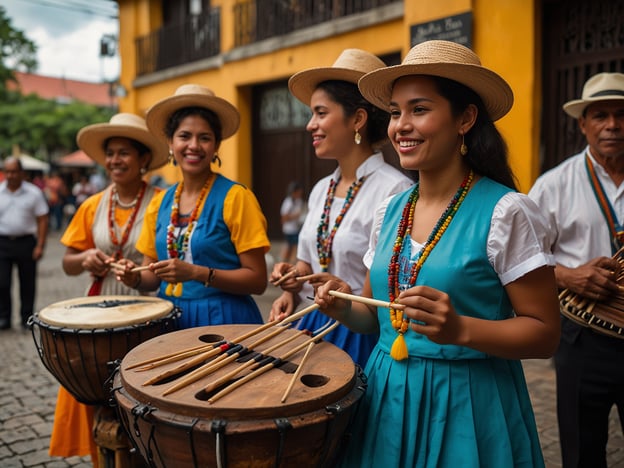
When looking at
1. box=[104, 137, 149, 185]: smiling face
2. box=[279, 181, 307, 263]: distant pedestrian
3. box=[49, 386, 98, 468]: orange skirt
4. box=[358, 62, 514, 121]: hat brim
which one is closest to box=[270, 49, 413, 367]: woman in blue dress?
box=[358, 62, 514, 121]: hat brim

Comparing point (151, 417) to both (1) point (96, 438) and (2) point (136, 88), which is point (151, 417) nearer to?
(1) point (96, 438)

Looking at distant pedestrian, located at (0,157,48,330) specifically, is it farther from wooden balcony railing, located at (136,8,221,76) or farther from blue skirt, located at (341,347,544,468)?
blue skirt, located at (341,347,544,468)

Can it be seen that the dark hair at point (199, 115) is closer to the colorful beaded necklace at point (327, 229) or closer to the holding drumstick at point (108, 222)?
the holding drumstick at point (108, 222)

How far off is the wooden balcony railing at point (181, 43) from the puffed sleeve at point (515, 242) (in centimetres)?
1135

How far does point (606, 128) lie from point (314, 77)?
4.76 feet

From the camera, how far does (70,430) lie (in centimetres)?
331

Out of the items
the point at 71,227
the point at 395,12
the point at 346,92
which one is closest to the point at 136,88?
the point at 395,12

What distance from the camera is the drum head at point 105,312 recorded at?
255cm

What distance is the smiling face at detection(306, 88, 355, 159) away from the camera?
2.76m

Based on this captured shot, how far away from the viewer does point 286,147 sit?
11.4 m

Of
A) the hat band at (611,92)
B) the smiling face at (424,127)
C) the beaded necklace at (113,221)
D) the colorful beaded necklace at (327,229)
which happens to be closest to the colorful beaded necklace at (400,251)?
the smiling face at (424,127)

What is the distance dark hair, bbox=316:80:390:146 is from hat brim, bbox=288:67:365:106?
1.2 inches

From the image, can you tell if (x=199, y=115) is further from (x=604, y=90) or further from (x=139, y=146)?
(x=604, y=90)

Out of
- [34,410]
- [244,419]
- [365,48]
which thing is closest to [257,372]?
[244,419]
